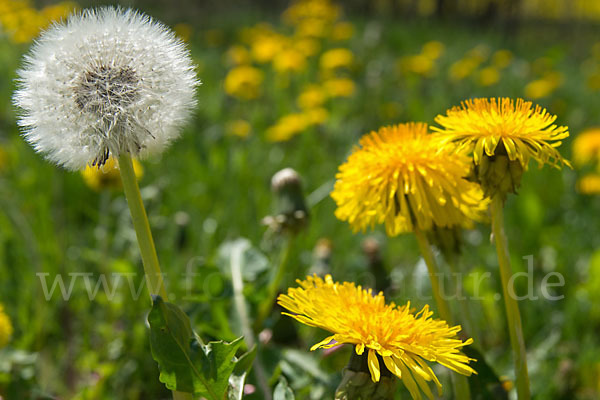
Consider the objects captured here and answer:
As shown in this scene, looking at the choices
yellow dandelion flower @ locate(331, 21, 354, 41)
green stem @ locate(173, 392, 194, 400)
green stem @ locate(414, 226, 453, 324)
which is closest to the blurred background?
green stem @ locate(414, 226, 453, 324)

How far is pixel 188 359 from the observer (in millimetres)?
830

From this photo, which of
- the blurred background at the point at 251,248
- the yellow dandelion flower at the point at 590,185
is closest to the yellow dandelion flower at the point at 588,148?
the blurred background at the point at 251,248

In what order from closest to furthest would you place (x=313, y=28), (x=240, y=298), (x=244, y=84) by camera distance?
1. (x=240, y=298)
2. (x=244, y=84)
3. (x=313, y=28)

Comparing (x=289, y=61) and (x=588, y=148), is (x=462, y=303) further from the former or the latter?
(x=289, y=61)

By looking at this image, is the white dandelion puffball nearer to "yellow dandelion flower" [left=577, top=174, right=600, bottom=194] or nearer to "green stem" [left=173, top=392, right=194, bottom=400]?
"green stem" [left=173, top=392, right=194, bottom=400]

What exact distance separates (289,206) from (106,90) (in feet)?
2.63

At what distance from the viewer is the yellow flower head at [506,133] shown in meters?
0.82

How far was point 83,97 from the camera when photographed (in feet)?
2.63

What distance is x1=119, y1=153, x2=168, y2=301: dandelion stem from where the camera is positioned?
0.77m

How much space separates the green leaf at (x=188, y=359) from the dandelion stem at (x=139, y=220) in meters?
0.05

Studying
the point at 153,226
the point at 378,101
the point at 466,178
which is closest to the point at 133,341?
the point at 153,226

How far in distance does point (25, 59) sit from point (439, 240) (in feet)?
2.58

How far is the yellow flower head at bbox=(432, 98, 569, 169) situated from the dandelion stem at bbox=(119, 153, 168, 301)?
46 centimetres

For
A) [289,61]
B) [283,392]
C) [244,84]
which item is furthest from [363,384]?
[289,61]
